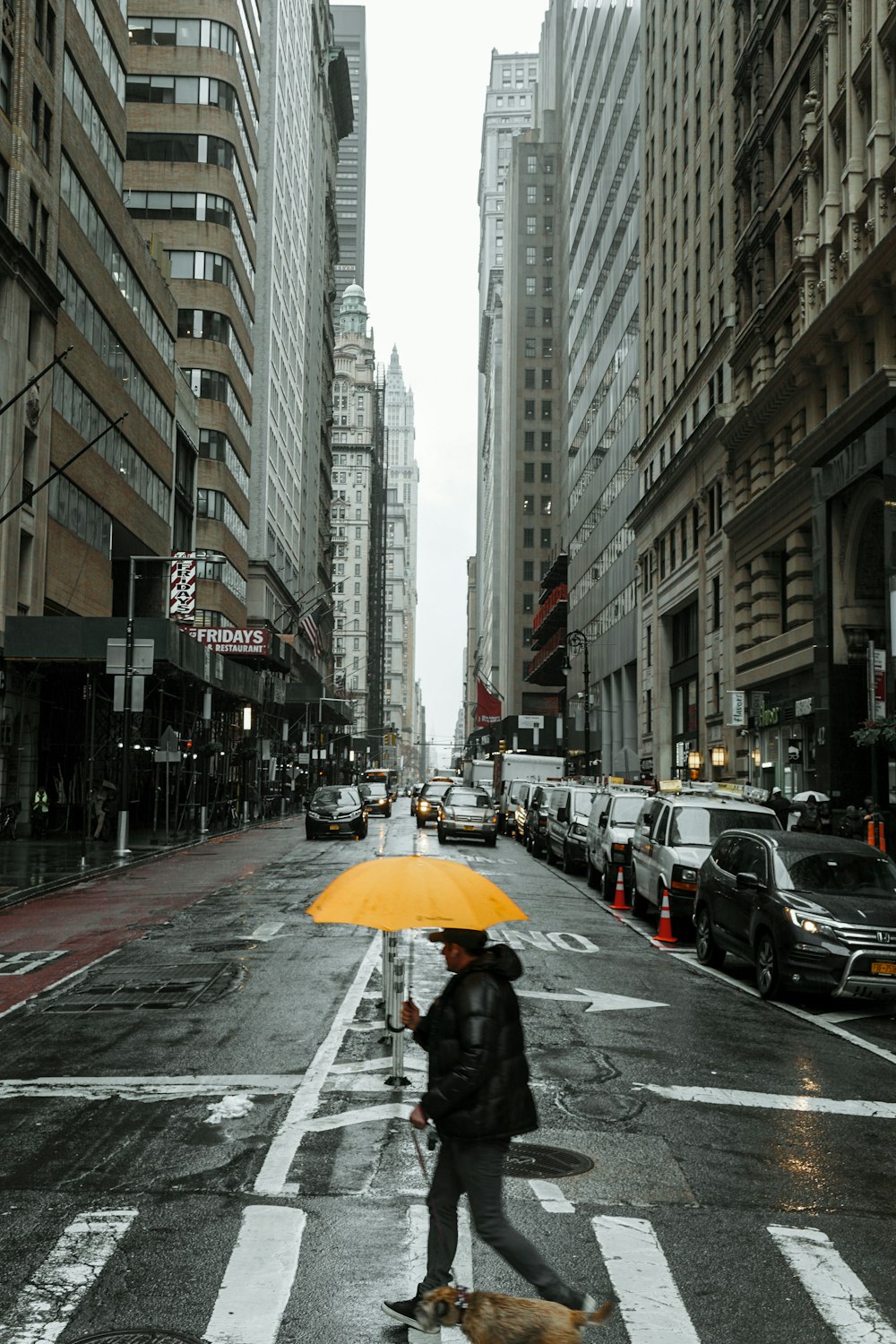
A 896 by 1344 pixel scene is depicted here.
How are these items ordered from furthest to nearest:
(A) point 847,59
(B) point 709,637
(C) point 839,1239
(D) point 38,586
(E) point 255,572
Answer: (E) point 255,572
(B) point 709,637
(D) point 38,586
(A) point 847,59
(C) point 839,1239

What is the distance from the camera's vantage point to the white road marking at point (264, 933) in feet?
55.7

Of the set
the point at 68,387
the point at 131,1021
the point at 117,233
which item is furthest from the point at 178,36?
the point at 131,1021

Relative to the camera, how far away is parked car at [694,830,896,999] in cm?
1267

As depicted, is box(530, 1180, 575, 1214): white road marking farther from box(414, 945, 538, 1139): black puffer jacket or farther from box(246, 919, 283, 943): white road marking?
box(246, 919, 283, 943): white road marking

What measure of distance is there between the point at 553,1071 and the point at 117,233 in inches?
1754

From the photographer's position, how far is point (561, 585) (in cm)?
10006

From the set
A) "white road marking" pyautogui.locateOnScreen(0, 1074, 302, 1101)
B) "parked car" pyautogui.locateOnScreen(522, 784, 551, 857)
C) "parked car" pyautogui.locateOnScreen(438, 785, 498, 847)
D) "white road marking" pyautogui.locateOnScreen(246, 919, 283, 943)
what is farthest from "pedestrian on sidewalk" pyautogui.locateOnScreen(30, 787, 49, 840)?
"white road marking" pyautogui.locateOnScreen(0, 1074, 302, 1101)

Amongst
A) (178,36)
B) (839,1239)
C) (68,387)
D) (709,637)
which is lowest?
(839,1239)

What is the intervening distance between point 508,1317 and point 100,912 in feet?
54.4

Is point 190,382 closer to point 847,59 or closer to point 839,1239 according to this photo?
point 847,59

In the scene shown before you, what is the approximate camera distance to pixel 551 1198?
6.89m

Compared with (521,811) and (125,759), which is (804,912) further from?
(521,811)

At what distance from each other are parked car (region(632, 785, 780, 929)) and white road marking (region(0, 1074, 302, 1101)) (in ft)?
33.1

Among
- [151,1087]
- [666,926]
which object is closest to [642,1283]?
[151,1087]
